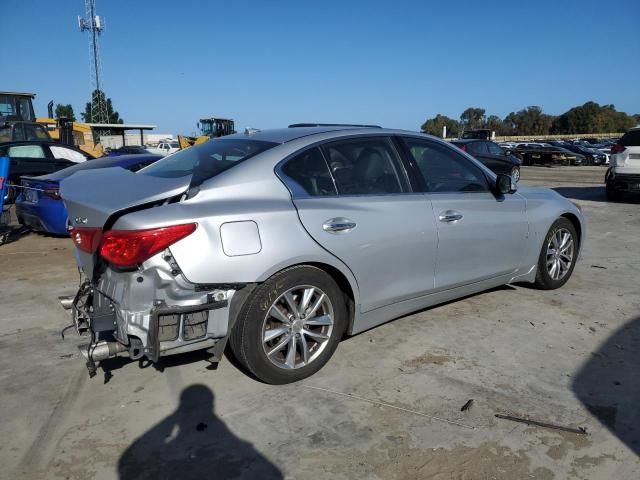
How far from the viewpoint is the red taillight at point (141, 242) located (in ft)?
9.18

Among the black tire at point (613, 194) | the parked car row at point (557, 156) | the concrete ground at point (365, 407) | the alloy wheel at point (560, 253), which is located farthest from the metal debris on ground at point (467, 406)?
the parked car row at point (557, 156)

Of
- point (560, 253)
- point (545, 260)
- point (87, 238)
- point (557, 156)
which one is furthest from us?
point (557, 156)

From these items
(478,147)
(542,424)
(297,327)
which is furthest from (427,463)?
(478,147)

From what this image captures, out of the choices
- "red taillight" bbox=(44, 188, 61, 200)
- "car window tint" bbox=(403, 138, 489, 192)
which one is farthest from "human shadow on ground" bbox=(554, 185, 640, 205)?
"red taillight" bbox=(44, 188, 61, 200)

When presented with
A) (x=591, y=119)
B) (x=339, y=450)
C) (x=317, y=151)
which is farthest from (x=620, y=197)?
(x=591, y=119)

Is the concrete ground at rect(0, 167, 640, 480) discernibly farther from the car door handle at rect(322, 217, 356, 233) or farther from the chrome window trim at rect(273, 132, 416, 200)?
the chrome window trim at rect(273, 132, 416, 200)

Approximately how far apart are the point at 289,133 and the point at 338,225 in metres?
0.86

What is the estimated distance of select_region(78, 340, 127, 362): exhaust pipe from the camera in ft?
9.76

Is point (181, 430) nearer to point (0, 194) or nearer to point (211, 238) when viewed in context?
point (211, 238)

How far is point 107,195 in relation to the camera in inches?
123

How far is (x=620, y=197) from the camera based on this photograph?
13023mm

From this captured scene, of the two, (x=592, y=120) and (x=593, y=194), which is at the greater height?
(x=592, y=120)

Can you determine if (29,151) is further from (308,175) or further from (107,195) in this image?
(308,175)

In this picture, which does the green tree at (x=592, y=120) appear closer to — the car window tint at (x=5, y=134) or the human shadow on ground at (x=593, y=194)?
the human shadow on ground at (x=593, y=194)
